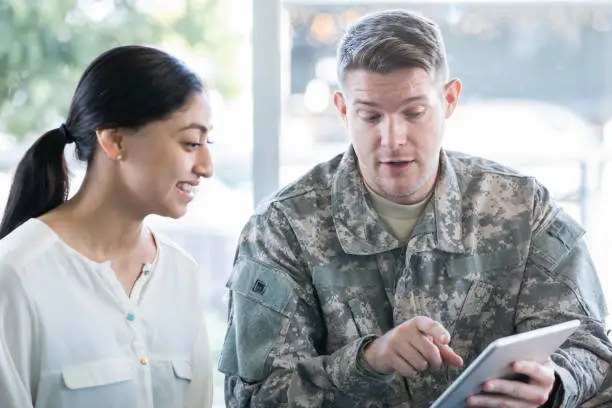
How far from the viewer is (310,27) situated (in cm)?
241

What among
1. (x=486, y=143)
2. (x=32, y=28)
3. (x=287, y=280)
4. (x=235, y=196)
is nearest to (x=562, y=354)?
(x=287, y=280)

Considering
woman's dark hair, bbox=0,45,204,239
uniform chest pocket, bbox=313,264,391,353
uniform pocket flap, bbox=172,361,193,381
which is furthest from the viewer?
uniform chest pocket, bbox=313,264,391,353

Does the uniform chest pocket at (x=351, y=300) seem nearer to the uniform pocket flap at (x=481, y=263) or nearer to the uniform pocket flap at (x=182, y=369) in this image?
the uniform pocket flap at (x=481, y=263)

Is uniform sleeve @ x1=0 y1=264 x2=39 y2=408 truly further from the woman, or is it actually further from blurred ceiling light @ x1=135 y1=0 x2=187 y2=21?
blurred ceiling light @ x1=135 y1=0 x2=187 y2=21

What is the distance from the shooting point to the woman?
5.04 ft

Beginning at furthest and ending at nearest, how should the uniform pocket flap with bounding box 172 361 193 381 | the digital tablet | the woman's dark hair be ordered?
the uniform pocket flap with bounding box 172 361 193 381 → the woman's dark hair → the digital tablet

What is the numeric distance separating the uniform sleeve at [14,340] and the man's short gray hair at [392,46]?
0.76 metres

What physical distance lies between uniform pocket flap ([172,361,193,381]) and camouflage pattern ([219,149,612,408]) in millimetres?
111

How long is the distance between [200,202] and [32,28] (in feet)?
2.10

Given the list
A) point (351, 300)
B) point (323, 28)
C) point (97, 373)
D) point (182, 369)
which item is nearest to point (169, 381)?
point (182, 369)

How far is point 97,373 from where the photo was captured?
5.20ft

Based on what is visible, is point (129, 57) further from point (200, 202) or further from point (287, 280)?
point (200, 202)

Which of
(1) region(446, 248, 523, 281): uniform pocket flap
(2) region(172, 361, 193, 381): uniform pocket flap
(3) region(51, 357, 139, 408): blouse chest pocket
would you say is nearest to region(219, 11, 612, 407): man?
(1) region(446, 248, 523, 281): uniform pocket flap

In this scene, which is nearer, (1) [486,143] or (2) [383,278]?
(2) [383,278]
